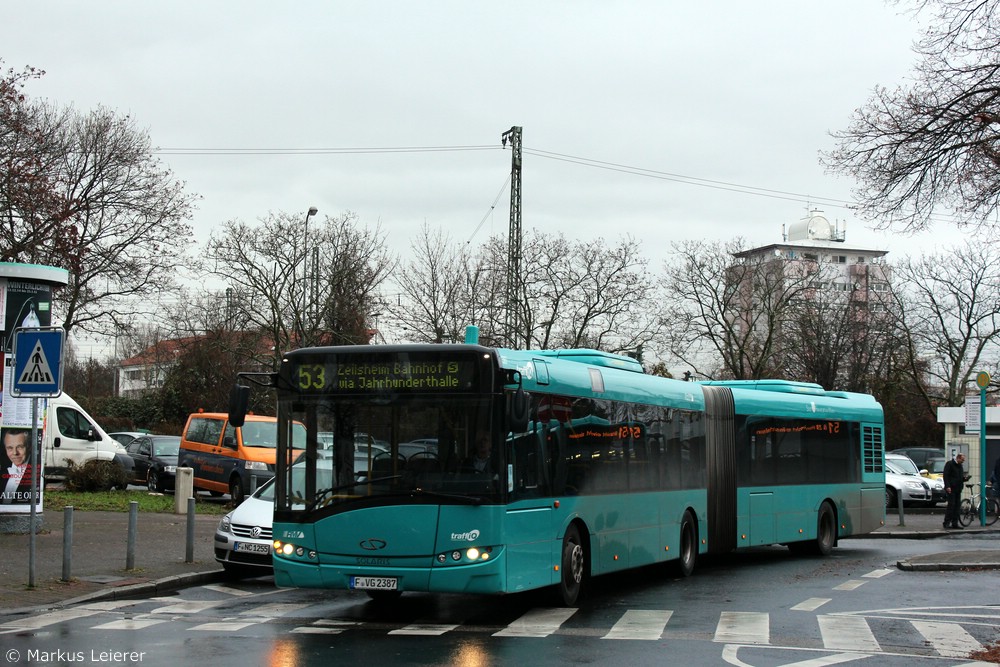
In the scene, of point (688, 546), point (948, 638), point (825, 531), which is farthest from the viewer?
point (825, 531)

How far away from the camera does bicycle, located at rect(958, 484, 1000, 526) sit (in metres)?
30.0

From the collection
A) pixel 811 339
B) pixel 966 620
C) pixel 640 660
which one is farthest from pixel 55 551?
pixel 811 339

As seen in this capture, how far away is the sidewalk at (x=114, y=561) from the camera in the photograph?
1356 cm

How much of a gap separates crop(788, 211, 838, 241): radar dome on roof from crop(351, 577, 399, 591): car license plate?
4245 inches

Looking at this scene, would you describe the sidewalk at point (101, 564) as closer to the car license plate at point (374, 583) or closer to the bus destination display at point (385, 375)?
the car license plate at point (374, 583)

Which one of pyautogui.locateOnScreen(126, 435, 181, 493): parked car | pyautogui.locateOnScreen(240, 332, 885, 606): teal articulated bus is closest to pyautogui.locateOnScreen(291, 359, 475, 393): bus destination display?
pyautogui.locateOnScreen(240, 332, 885, 606): teal articulated bus

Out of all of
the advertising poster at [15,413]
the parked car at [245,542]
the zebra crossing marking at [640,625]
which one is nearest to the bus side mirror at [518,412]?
the zebra crossing marking at [640,625]

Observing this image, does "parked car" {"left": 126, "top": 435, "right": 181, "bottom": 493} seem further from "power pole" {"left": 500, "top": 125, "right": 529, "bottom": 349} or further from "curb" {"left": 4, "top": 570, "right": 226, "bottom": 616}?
"curb" {"left": 4, "top": 570, "right": 226, "bottom": 616}

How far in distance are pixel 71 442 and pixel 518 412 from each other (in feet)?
82.1

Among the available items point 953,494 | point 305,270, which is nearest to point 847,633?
point 953,494

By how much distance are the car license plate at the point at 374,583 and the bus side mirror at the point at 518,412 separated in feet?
6.21

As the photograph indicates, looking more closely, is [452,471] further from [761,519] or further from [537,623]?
[761,519]

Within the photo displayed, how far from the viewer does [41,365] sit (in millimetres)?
13781

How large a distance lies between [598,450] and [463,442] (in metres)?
2.95
